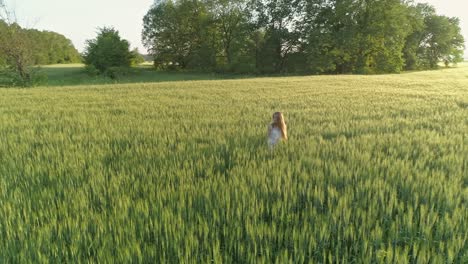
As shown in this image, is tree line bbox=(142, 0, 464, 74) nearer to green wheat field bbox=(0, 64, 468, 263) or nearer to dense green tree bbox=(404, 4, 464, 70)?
dense green tree bbox=(404, 4, 464, 70)

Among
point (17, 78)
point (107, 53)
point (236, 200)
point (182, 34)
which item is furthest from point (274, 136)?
point (182, 34)

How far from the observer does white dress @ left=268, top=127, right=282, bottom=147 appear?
12.5ft

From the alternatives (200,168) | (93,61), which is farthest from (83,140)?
A: (93,61)

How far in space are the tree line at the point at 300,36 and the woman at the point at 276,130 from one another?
136 ft

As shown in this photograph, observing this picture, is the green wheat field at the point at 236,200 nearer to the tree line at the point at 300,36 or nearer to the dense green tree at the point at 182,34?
the tree line at the point at 300,36

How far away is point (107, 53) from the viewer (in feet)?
167

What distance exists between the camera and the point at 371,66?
1688 inches

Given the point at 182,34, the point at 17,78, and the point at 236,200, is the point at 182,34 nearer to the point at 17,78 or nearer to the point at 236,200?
the point at 17,78

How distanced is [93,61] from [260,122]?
177 ft

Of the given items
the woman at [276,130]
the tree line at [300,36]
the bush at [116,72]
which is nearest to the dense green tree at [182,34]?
the tree line at [300,36]

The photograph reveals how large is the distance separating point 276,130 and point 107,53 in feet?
181

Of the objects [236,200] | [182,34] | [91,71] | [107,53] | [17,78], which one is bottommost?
[236,200]

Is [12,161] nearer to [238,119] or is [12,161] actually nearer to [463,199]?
[238,119]

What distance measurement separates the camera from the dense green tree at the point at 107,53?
50.3m
